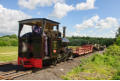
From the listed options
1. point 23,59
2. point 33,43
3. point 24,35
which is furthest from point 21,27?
point 23,59

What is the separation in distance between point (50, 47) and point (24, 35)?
1950 millimetres

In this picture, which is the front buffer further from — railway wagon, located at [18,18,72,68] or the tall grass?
the tall grass

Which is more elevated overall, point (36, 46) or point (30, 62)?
point (36, 46)

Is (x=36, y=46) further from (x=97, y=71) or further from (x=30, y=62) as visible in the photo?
(x=97, y=71)

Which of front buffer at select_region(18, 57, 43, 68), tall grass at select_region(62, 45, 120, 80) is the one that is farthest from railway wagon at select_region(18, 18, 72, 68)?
tall grass at select_region(62, 45, 120, 80)

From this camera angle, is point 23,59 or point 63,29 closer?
point 23,59

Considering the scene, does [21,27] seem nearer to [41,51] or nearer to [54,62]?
[41,51]

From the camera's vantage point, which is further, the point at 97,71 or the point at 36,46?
the point at 36,46

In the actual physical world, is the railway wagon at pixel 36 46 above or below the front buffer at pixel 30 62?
above

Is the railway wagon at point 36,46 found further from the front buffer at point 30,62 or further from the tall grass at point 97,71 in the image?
the tall grass at point 97,71

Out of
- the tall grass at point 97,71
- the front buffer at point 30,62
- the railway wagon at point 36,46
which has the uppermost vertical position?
the railway wagon at point 36,46

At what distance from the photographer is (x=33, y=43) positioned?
8594mm

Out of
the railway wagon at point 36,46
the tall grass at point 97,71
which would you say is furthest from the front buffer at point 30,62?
the tall grass at point 97,71

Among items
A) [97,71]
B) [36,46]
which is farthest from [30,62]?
[97,71]
